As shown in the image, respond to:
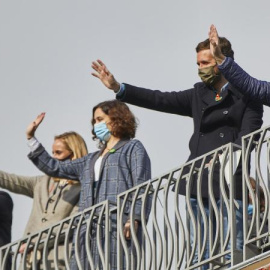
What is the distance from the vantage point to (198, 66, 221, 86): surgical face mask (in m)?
16.2

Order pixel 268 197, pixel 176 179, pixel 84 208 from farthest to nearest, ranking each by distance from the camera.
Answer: pixel 84 208
pixel 176 179
pixel 268 197

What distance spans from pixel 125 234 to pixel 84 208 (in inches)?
35.8

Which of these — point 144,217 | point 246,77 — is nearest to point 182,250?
point 144,217

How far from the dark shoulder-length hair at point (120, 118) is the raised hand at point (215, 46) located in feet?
6.01

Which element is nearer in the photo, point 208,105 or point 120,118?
point 208,105

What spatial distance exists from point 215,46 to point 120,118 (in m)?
1.97

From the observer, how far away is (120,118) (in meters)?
17.3

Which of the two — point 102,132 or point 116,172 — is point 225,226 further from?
point 102,132

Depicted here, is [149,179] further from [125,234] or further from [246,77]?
[246,77]

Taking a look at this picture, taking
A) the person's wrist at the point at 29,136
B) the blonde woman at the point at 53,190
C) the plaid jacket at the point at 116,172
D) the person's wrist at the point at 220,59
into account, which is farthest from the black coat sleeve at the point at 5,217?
the person's wrist at the point at 220,59

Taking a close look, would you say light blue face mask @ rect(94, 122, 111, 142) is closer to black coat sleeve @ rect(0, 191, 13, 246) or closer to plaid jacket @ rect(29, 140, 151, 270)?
plaid jacket @ rect(29, 140, 151, 270)

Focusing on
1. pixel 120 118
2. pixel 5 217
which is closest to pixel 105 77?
pixel 120 118

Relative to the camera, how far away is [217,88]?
16.4 meters

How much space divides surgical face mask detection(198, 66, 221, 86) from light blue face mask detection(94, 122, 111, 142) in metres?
1.56
